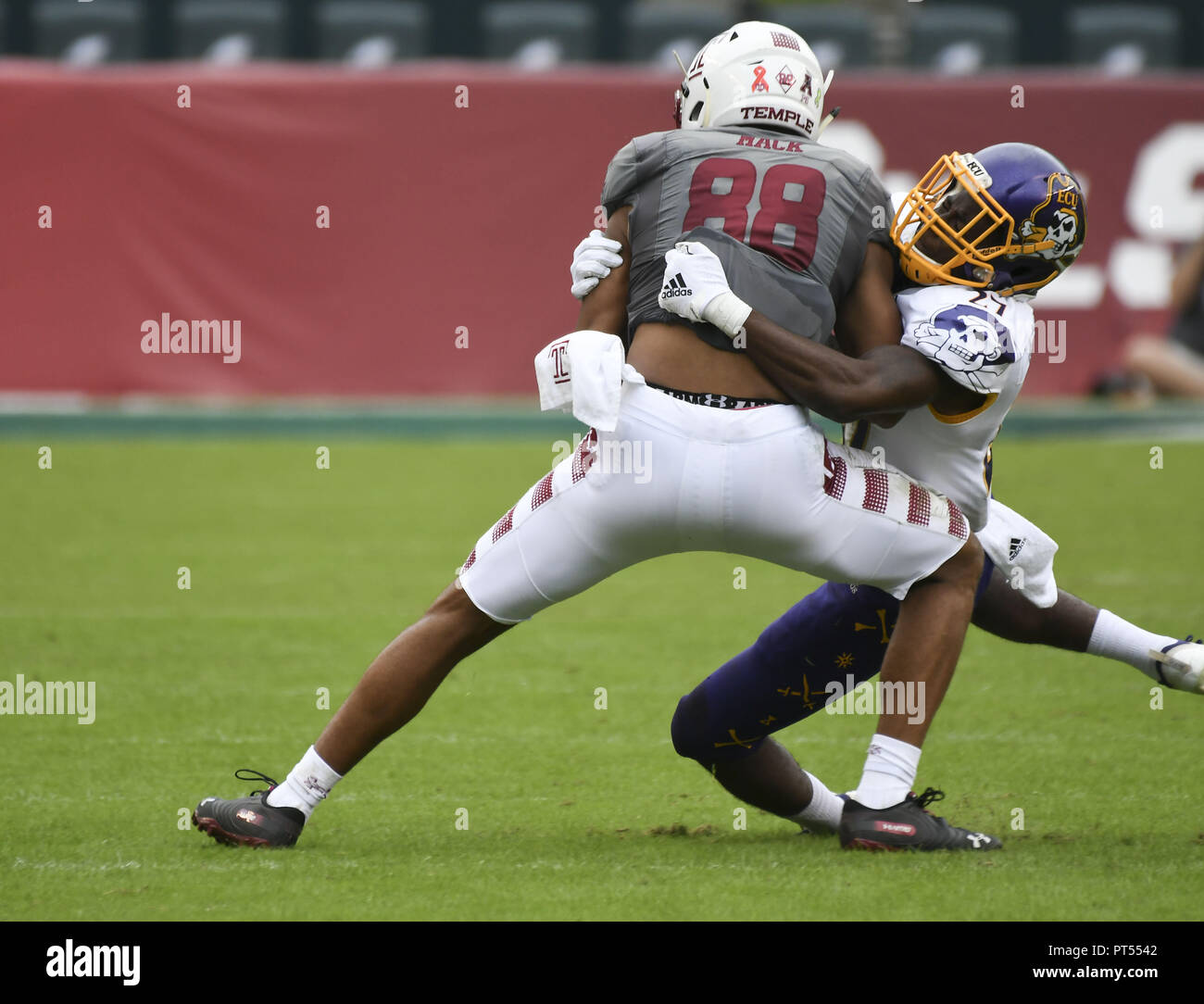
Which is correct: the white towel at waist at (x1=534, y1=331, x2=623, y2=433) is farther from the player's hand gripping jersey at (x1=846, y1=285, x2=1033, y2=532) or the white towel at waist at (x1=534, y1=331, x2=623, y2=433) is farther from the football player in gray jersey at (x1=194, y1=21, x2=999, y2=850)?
the player's hand gripping jersey at (x1=846, y1=285, x2=1033, y2=532)

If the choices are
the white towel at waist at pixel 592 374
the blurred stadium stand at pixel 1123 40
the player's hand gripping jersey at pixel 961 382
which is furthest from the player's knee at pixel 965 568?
the blurred stadium stand at pixel 1123 40

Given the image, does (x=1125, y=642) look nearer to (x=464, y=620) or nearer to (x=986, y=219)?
(x=986, y=219)

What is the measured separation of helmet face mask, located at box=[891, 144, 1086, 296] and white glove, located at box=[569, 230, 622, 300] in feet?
2.07

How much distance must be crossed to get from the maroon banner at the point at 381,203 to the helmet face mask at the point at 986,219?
8.40 metres

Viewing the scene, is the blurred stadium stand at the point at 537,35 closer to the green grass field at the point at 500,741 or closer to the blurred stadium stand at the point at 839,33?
the blurred stadium stand at the point at 839,33

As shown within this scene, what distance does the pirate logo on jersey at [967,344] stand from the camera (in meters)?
3.80

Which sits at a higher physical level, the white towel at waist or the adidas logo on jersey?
the adidas logo on jersey

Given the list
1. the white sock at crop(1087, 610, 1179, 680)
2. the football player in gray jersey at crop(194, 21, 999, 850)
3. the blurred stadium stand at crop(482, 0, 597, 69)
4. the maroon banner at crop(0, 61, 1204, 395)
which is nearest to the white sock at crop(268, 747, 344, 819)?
the football player in gray jersey at crop(194, 21, 999, 850)

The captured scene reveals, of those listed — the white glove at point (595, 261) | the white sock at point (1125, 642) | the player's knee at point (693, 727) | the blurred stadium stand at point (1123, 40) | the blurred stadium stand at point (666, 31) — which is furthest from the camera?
the blurred stadium stand at point (1123, 40)

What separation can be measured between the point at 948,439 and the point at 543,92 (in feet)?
29.6

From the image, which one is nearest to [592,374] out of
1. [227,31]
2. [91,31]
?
[227,31]

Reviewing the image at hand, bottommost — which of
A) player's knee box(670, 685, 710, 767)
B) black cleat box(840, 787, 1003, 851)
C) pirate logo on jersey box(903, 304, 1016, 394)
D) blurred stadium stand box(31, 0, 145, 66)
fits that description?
black cleat box(840, 787, 1003, 851)

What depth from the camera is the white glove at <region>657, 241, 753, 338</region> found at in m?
3.70
